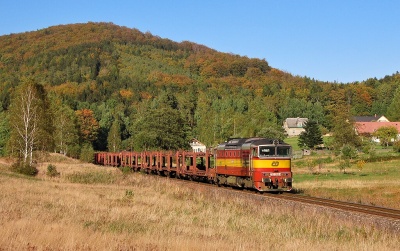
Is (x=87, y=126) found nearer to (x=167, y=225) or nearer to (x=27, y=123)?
(x=27, y=123)

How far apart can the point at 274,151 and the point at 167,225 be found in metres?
14.5

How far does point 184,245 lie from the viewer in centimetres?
1230

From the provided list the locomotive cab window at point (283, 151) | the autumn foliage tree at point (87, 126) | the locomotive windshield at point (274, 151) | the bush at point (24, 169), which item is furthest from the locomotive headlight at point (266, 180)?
the autumn foliage tree at point (87, 126)

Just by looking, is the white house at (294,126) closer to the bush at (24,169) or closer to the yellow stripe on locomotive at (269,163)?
the bush at (24,169)

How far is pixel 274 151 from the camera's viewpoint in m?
30.2

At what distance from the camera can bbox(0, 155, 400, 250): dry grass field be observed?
12.6 meters

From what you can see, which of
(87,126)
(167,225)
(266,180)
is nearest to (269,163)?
(266,180)

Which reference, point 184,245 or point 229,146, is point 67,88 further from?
point 184,245

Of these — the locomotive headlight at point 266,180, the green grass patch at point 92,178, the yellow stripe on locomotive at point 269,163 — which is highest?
the yellow stripe on locomotive at point 269,163

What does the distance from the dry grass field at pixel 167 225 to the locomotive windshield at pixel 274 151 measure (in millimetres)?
4128

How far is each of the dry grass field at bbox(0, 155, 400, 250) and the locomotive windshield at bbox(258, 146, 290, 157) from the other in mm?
4128

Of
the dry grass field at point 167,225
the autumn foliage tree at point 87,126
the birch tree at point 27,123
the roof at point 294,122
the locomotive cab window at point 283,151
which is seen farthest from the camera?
the roof at point 294,122

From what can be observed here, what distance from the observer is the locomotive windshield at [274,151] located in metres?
29.9

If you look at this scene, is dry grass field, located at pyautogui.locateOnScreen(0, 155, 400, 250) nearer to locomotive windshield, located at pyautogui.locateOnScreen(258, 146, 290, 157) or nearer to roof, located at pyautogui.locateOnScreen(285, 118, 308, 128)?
locomotive windshield, located at pyautogui.locateOnScreen(258, 146, 290, 157)
